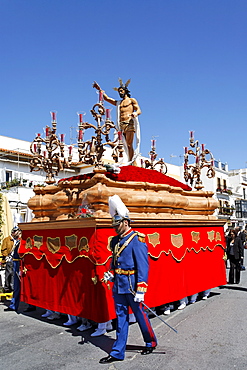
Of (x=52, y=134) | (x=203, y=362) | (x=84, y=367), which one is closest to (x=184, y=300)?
(x=203, y=362)

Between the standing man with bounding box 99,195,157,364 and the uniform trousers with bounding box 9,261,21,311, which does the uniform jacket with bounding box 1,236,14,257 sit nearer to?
the uniform trousers with bounding box 9,261,21,311

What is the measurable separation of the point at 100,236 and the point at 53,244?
4.30 feet

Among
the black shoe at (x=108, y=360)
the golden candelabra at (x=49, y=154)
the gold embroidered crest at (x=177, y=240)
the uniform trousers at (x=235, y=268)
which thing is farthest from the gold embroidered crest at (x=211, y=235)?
the black shoe at (x=108, y=360)

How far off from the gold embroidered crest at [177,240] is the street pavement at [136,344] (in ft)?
4.51

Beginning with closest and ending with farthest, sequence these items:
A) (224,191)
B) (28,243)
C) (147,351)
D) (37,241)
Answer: (147,351), (37,241), (28,243), (224,191)

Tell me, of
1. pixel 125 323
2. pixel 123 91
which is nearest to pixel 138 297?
pixel 125 323

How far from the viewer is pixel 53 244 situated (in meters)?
7.00

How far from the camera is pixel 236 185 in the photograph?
181ft

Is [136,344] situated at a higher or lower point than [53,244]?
lower

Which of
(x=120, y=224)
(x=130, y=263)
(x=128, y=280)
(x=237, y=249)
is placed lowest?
(x=237, y=249)

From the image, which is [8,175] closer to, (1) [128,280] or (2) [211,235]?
(2) [211,235]

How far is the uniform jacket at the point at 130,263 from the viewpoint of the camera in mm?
5137

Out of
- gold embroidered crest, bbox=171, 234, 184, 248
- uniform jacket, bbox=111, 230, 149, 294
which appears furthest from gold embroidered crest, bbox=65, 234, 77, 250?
gold embroidered crest, bbox=171, 234, 184, 248

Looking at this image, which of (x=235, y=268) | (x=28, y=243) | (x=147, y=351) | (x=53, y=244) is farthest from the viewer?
(x=235, y=268)
